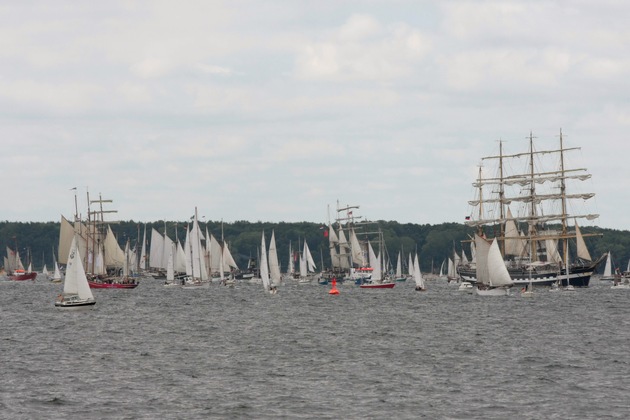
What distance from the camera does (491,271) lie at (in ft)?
462

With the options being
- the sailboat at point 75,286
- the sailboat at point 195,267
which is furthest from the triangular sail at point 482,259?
the sailboat at point 75,286

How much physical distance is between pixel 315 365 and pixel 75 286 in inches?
1879

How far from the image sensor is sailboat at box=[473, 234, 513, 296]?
139125 mm

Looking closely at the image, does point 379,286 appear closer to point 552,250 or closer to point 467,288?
point 467,288

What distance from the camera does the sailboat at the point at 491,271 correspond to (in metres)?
139

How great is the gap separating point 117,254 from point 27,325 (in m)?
97.4

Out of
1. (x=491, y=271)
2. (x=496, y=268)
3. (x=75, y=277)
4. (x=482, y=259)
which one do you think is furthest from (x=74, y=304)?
(x=482, y=259)

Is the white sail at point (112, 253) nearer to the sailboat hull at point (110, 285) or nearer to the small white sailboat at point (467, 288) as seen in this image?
the sailboat hull at point (110, 285)

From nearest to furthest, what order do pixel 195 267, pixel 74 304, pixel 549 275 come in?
pixel 74 304
pixel 195 267
pixel 549 275

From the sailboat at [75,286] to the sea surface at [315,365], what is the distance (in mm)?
1382

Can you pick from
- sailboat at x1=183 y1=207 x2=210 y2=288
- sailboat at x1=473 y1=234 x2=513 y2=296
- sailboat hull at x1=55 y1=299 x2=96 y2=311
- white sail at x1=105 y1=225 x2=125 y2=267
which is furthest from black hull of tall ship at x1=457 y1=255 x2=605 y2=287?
sailboat hull at x1=55 y1=299 x2=96 y2=311

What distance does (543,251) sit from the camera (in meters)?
191

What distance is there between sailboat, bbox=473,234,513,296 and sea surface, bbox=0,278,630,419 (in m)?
30.0

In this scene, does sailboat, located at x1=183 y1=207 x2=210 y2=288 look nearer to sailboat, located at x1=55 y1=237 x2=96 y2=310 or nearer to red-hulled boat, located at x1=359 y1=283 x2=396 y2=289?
red-hulled boat, located at x1=359 y1=283 x2=396 y2=289
